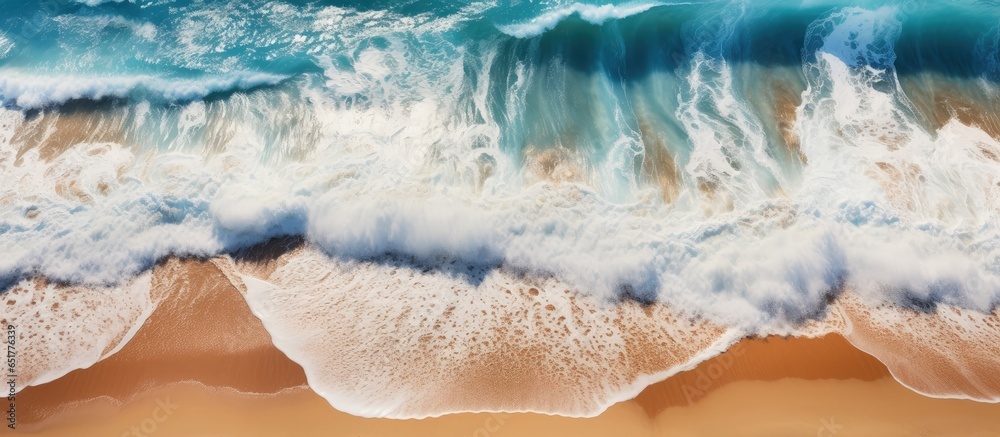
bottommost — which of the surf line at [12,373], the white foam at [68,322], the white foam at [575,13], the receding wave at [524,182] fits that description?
the surf line at [12,373]

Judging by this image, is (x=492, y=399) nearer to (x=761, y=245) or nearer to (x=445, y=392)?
Result: (x=445, y=392)

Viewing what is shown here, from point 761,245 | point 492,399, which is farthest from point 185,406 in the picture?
point 761,245

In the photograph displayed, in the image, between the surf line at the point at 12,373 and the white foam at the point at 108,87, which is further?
the white foam at the point at 108,87

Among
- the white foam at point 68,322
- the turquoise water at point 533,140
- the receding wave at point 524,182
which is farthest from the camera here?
the turquoise water at point 533,140

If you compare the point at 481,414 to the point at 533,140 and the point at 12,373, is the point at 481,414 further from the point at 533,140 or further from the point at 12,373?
the point at 12,373

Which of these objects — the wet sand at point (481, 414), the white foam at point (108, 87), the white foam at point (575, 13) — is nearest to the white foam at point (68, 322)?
the wet sand at point (481, 414)

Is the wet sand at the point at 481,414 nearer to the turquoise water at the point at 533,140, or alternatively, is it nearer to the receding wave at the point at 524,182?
the receding wave at the point at 524,182
